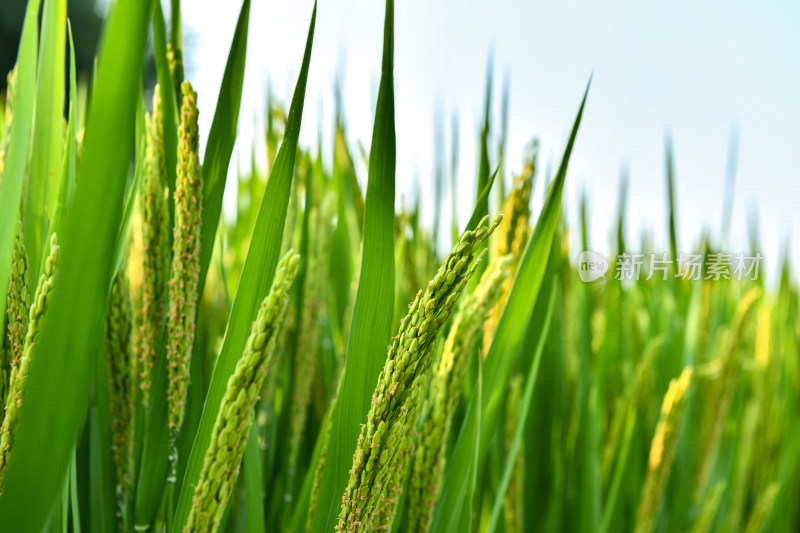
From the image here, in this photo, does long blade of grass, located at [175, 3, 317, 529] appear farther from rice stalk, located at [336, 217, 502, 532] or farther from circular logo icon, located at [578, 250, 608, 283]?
circular logo icon, located at [578, 250, 608, 283]

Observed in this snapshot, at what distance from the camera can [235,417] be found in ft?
1.01

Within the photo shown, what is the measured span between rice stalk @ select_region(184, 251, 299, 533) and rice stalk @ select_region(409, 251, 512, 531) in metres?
0.16

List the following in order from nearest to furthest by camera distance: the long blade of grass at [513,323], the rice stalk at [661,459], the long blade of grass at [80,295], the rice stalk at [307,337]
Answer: the long blade of grass at [80,295] < the long blade of grass at [513,323] < the rice stalk at [307,337] < the rice stalk at [661,459]

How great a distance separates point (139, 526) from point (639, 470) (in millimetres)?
800

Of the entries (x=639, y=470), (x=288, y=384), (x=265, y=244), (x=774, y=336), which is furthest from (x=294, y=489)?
(x=774, y=336)

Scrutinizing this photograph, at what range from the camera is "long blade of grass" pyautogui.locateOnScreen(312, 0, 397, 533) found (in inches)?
15.5

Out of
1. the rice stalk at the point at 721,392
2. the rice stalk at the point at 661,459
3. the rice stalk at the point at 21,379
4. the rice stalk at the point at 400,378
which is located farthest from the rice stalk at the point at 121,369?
the rice stalk at the point at 721,392

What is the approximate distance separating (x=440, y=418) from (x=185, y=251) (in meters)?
0.22

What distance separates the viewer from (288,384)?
2.23 feet

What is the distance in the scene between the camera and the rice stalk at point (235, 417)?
308 millimetres

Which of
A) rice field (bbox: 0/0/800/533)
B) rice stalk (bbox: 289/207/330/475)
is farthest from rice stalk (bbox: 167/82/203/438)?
rice stalk (bbox: 289/207/330/475)

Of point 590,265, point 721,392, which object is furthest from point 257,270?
point 721,392

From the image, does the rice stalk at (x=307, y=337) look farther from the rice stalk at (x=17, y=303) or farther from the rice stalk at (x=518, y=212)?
the rice stalk at (x=17, y=303)

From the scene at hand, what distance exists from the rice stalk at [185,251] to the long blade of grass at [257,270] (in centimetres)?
3
